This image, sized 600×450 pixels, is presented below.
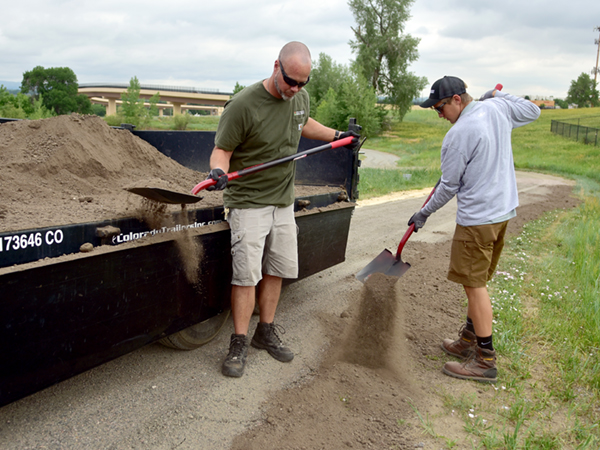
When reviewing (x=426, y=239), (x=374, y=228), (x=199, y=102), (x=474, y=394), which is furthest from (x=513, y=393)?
(x=199, y=102)

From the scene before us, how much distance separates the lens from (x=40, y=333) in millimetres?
2174

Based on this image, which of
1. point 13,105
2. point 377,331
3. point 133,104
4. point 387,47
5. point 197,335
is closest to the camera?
point 197,335

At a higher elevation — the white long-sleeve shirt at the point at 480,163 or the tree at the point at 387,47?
the tree at the point at 387,47

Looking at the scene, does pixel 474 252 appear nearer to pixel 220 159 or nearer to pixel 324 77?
pixel 220 159

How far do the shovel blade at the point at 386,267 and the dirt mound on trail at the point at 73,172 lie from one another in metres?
1.43

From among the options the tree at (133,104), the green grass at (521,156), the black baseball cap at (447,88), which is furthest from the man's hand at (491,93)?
the tree at (133,104)

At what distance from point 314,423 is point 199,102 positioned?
58.8 metres

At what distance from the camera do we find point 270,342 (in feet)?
11.8

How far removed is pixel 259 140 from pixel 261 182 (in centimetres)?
29

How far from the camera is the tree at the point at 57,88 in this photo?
57375 millimetres

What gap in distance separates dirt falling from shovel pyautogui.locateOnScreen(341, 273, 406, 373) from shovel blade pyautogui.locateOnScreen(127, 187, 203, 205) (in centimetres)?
170

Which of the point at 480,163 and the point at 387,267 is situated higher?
the point at 480,163

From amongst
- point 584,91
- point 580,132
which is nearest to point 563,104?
point 584,91

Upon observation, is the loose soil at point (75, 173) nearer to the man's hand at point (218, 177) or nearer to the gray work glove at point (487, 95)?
the man's hand at point (218, 177)
